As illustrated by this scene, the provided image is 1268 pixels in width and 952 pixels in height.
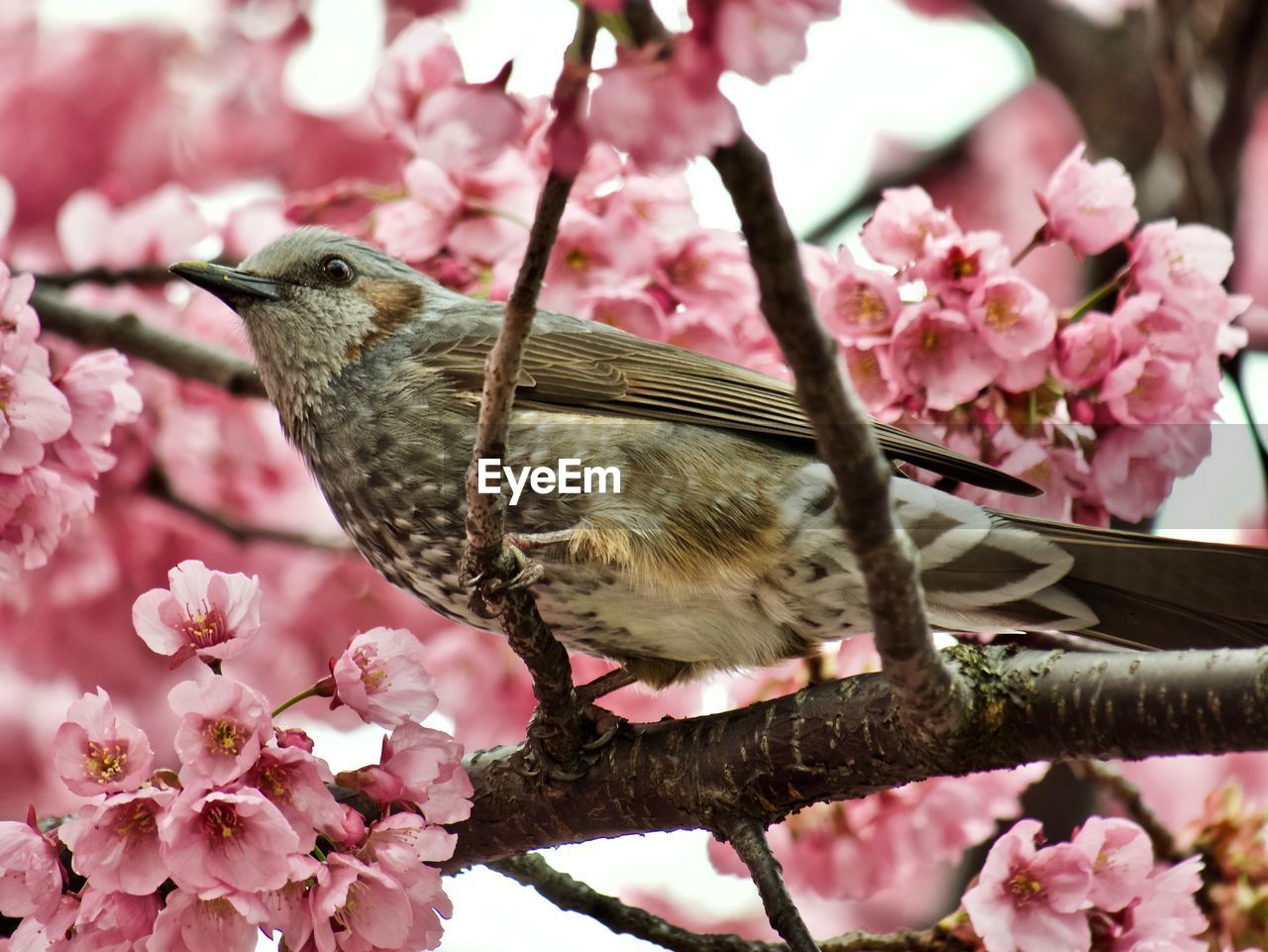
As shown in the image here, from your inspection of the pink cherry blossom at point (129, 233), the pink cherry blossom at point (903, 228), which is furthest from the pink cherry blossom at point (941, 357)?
the pink cherry blossom at point (129, 233)

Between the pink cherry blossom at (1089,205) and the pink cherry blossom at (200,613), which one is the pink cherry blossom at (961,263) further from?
the pink cherry blossom at (200,613)

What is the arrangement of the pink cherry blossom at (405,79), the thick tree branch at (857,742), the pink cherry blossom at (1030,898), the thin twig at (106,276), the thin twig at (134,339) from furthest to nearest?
the thin twig at (106,276) < the thin twig at (134,339) < the pink cherry blossom at (405,79) < the pink cherry blossom at (1030,898) < the thick tree branch at (857,742)

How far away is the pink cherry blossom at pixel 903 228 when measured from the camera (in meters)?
2.41

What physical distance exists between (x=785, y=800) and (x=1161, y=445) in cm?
95

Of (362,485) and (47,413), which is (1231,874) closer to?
(362,485)

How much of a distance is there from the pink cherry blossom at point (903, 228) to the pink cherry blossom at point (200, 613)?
1.22m

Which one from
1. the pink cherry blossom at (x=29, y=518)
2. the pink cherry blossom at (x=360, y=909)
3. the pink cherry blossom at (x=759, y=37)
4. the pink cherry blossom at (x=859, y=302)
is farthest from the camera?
the pink cherry blossom at (x=859, y=302)

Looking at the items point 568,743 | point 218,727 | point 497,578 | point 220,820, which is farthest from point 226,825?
point 568,743

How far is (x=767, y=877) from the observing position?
6.11 feet

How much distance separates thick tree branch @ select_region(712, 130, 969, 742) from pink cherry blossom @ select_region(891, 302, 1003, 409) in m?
0.76

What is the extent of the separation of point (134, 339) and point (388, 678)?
61.9 inches

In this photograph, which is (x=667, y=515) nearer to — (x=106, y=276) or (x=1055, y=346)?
(x=1055, y=346)

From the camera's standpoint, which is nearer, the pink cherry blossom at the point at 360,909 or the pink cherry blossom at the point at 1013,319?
the pink cherry blossom at the point at 360,909

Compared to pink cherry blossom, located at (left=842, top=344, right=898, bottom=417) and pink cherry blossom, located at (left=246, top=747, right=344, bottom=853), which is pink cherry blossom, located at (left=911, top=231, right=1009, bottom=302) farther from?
pink cherry blossom, located at (left=246, top=747, right=344, bottom=853)
